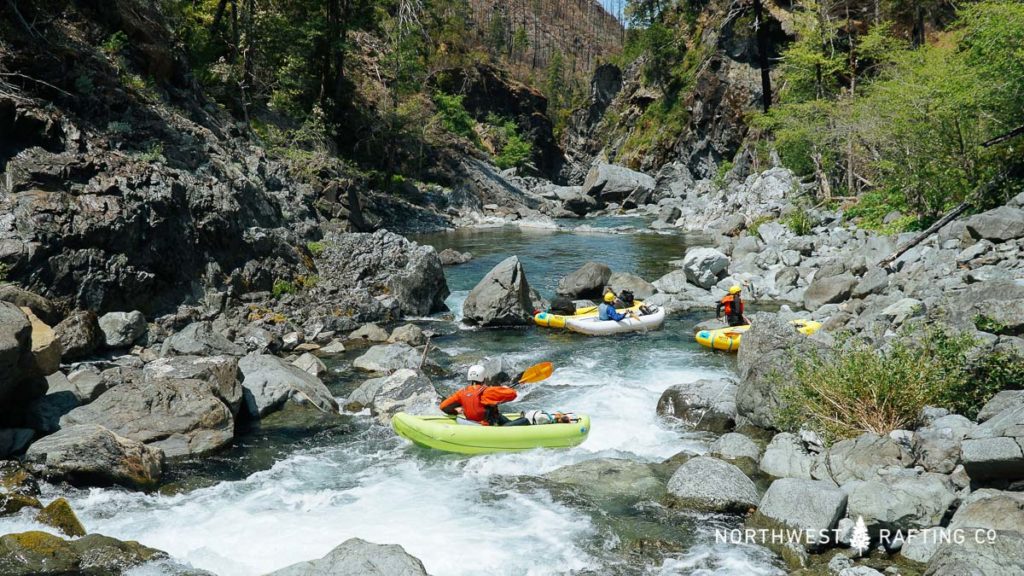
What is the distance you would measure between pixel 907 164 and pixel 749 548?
13160 millimetres

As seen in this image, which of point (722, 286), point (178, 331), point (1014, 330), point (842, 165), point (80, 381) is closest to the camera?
point (1014, 330)

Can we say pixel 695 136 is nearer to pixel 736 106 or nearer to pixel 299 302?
pixel 736 106

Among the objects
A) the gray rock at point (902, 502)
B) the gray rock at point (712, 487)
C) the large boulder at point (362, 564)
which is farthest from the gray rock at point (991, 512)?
the large boulder at point (362, 564)

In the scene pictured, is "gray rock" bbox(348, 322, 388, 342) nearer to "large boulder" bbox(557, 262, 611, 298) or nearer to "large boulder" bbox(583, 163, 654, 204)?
"large boulder" bbox(557, 262, 611, 298)

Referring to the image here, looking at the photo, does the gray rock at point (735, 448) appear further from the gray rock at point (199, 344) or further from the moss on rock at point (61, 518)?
the gray rock at point (199, 344)

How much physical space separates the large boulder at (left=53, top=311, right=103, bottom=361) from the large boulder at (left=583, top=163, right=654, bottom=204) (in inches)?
1403

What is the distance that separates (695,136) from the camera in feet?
148

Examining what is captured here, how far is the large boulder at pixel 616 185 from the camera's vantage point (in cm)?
4284

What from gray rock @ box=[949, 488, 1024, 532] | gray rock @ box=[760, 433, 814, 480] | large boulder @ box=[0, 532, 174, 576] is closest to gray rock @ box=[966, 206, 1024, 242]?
gray rock @ box=[760, 433, 814, 480]

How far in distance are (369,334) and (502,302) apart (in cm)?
296

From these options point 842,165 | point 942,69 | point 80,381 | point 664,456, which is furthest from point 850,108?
point 80,381

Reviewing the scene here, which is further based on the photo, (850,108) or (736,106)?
(736,106)

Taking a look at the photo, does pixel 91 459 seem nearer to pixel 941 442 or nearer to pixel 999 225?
pixel 941 442

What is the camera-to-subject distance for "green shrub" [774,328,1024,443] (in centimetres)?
647
